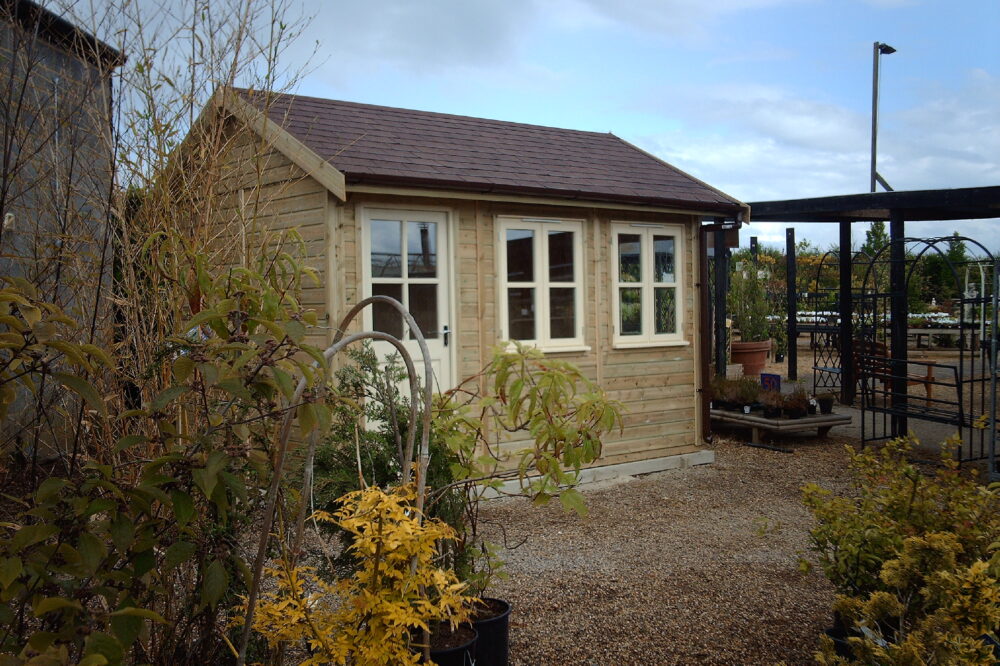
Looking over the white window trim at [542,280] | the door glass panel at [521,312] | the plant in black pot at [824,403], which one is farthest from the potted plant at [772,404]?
the door glass panel at [521,312]

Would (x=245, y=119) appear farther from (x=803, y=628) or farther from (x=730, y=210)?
(x=730, y=210)

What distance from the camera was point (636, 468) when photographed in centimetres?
832

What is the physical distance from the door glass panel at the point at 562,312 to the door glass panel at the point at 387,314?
165 cm

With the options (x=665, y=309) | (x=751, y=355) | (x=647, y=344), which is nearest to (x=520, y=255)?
(x=647, y=344)

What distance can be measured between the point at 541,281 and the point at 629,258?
4.02 feet

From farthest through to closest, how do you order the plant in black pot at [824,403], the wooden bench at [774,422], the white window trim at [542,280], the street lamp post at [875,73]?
the street lamp post at [875,73], the plant in black pot at [824,403], the wooden bench at [774,422], the white window trim at [542,280]

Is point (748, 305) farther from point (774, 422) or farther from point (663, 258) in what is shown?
point (663, 258)

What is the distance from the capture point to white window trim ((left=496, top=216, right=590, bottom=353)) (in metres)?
7.51

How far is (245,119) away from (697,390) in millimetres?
6205

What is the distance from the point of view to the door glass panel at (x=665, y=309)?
339 inches

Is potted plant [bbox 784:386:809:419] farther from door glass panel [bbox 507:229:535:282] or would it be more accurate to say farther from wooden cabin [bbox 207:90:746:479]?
door glass panel [bbox 507:229:535:282]

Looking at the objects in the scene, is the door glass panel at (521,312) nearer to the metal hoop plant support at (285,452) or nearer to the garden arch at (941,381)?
the garden arch at (941,381)

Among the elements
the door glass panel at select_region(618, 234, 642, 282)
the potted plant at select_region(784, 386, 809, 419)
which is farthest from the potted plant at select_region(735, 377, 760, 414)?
the door glass panel at select_region(618, 234, 642, 282)

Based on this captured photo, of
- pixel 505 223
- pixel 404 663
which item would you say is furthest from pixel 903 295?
pixel 404 663
